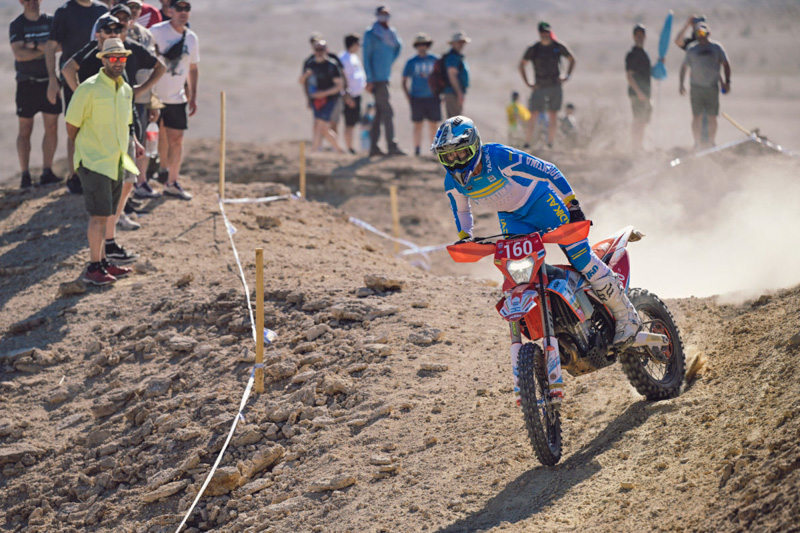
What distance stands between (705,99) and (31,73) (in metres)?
10.9

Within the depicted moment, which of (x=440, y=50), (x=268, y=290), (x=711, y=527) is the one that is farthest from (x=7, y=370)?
(x=440, y=50)

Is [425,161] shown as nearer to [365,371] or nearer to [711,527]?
[365,371]

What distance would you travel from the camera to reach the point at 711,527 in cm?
470

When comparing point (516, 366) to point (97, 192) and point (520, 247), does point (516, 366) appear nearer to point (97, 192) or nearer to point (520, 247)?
point (520, 247)

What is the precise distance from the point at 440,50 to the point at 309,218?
38.4m

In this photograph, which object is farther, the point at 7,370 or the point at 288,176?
the point at 288,176

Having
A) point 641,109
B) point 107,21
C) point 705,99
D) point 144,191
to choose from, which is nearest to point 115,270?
point 144,191

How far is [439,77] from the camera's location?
1698 centimetres

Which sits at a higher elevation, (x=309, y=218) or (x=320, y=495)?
(x=309, y=218)

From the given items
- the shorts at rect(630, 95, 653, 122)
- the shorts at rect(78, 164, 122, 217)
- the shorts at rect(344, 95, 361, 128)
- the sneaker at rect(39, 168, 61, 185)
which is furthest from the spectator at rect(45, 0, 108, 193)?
the shorts at rect(630, 95, 653, 122)

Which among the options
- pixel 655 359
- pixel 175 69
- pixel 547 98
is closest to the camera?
pixel 655 359

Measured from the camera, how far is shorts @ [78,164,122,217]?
30.7 ft

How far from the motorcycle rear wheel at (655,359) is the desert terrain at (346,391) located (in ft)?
0.54

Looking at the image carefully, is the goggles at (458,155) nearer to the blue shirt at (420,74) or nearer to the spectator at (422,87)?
the spectator at (422,87)
